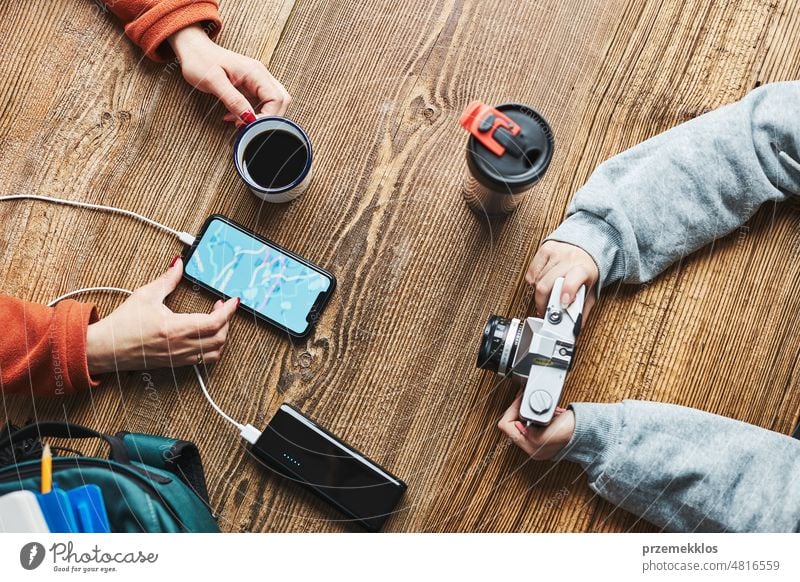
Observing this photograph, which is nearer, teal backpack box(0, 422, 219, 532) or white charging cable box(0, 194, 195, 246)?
teal backpack box(0, 422, 219, 532)

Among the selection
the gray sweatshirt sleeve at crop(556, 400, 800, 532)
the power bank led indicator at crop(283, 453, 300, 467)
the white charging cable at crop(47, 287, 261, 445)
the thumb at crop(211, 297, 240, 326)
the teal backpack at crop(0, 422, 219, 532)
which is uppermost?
the gray sweatshirt sleeve at crop(556, 400, 800, 532)

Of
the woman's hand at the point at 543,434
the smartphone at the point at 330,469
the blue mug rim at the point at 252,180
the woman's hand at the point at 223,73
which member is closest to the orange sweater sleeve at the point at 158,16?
the woman's hand at the point at 223,73

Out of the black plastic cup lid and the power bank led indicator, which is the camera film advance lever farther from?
the power bank led indicator

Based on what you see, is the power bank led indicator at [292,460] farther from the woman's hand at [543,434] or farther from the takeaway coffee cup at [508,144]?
A: the takeaway coffee cup at [508,144]

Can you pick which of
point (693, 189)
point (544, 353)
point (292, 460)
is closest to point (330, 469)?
point (292, 460)

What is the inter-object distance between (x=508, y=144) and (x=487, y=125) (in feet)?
0.09

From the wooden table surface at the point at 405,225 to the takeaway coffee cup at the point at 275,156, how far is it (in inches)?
2.1

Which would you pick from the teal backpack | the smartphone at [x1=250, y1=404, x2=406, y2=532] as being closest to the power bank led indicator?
the smartphone at [x1=250, y1=404, x2=406, y2=532]

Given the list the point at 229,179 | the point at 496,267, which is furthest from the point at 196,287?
the point at 496,267

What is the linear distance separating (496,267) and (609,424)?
22 centimetres

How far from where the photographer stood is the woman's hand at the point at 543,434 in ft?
2.23

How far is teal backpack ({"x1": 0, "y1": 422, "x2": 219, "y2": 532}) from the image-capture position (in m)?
0.63

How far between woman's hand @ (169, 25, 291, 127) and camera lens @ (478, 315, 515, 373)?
37 cm
